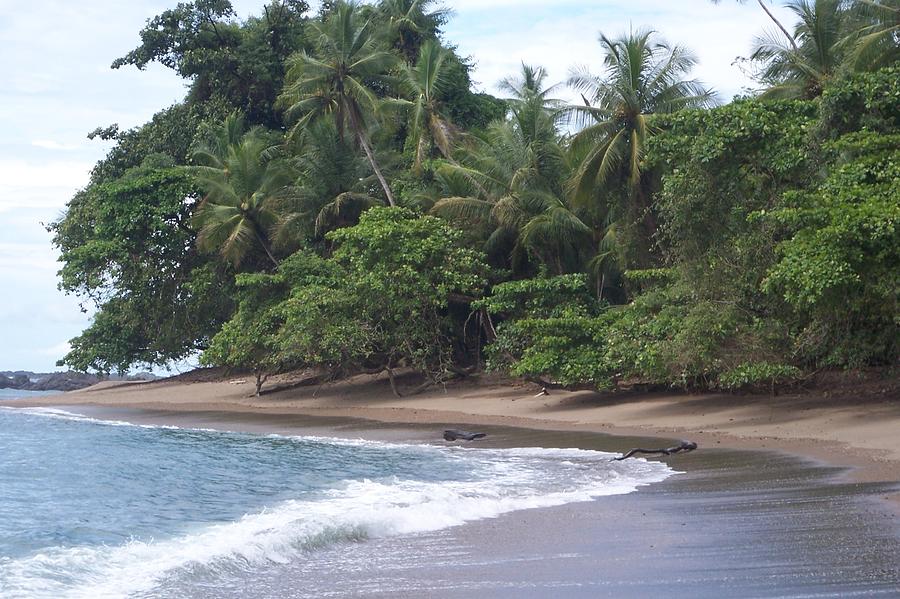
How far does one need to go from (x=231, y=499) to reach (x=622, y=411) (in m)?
9.37

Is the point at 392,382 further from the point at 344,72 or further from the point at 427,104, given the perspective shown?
the point at 344,72

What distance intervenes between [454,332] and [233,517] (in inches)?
641

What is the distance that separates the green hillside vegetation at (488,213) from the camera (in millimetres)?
15945

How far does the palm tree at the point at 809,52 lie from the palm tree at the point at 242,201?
48.9 ft

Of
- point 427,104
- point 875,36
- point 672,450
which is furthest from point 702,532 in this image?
point 427,104

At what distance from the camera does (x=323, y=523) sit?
9.06 meters

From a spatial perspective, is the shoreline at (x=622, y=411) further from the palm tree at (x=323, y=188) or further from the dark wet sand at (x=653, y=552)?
the palm tree at (x=323, y=188)

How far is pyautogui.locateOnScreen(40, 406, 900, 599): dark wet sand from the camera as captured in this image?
5.98 meters

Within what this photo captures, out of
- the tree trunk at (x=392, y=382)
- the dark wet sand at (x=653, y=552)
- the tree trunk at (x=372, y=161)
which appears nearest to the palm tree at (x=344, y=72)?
the tree trunk at (x=372, y=161)

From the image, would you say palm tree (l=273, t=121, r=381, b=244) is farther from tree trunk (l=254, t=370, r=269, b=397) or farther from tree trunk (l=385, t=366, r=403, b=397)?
tree trunk (l=385, t=366, r=403, b=397)

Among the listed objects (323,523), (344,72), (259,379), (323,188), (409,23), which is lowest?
(323,523)

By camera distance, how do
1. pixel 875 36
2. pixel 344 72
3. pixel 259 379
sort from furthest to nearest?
pixel 259 379 < pixel 344 72 < pixel 875 36

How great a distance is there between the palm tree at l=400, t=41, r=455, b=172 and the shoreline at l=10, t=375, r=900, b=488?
23.7ft

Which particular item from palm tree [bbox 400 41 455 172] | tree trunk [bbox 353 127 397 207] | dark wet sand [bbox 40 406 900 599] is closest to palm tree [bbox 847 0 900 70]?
dark wet sand [bbox 40 406 900 599]
